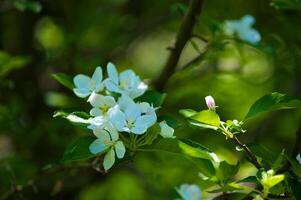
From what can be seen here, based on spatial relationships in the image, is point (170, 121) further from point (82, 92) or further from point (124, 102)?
point (82, 92)

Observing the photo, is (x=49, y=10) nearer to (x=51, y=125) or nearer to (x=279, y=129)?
(x=51, y=125)

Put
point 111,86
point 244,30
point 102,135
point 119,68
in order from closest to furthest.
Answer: point 102,135 < point 111,86 < point 244,30 < point 119,68

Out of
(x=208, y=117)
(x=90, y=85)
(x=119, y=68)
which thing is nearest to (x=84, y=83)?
(x=90, y=85)

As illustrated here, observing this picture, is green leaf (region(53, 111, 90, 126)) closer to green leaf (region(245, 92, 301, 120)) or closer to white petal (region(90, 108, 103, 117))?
white petal (region(90, 108, 103, 117))

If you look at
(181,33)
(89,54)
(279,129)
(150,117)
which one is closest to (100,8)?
(89,54)

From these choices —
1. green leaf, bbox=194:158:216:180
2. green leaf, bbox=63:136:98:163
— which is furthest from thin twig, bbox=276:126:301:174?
green leaf, bbox=63:136:98:163

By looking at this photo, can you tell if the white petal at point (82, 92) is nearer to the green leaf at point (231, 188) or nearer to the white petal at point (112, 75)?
the white petal at point (112, 75)

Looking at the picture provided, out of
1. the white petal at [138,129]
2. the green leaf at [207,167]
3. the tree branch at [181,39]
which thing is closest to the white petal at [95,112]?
the white petal at [138,129]
